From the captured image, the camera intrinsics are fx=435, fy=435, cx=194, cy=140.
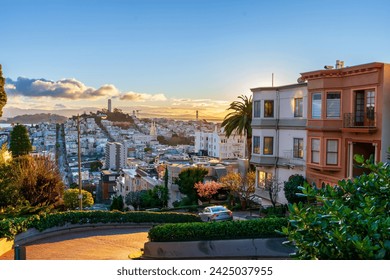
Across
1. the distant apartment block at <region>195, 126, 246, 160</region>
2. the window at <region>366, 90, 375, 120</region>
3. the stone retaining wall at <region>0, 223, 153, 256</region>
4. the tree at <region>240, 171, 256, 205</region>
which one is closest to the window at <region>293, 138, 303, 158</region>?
the tree at <region>240, 171, 256, 205</region>

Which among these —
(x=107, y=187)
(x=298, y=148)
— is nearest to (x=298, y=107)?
(x=298, y=148)

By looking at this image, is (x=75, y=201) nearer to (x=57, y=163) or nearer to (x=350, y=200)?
(x=57, y=163)

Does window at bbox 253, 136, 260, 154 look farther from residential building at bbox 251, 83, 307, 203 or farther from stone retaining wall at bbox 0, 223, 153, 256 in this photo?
stone retaining wall at bbox 0, 223, 153, 256

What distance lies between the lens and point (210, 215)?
60.5 feet

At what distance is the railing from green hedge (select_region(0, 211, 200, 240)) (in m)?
7.49

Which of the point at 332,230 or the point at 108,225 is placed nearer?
the point at 332,230

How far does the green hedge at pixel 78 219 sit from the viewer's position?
13211 mm

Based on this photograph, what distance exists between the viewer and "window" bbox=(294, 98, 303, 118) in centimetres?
2147

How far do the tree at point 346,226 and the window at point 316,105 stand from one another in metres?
14.6

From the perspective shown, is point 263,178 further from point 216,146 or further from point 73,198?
point 216,146

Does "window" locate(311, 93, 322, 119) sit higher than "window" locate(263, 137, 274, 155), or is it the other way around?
"window" locate(311, 93, 322, 119)

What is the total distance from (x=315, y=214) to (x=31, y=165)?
44.8 ft

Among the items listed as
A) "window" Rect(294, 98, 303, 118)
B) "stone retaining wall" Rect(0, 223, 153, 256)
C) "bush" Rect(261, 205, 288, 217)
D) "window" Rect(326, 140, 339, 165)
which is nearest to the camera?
"stone retaining wall" Rect(0, 223, 153, 256)
